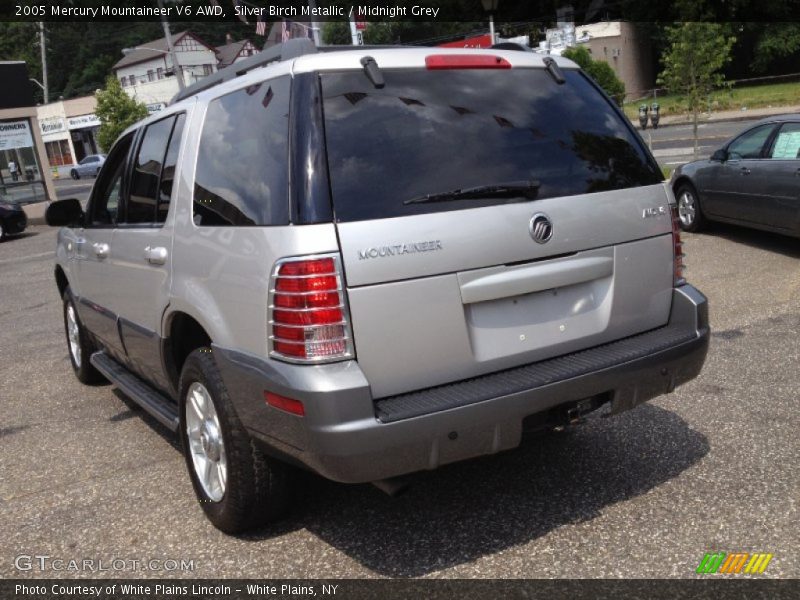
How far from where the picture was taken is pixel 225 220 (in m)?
3.22

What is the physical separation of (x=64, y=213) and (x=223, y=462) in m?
→ 2.78

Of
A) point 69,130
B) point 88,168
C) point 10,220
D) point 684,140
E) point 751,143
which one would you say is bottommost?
point 88,168

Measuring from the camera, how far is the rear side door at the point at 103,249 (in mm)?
4672

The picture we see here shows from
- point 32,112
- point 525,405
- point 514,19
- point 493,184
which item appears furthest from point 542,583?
point 514,19

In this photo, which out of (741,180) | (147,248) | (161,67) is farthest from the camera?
(161,67)

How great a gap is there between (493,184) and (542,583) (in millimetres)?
1524

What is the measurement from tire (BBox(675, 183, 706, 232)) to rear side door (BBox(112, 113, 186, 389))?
7.79m

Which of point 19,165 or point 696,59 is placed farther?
point 19,165

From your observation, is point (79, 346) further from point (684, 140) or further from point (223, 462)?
point (684, 140)

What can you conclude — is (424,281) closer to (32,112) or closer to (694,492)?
(694,492)

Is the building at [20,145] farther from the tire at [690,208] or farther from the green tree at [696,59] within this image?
the tire at [690,208]

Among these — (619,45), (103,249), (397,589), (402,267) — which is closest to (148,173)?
(103,249)

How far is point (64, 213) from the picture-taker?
17.6 ft

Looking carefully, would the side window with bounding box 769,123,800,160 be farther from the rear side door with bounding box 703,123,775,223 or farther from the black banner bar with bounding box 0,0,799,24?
the black banner bar with bounding box 0,0,799,24
